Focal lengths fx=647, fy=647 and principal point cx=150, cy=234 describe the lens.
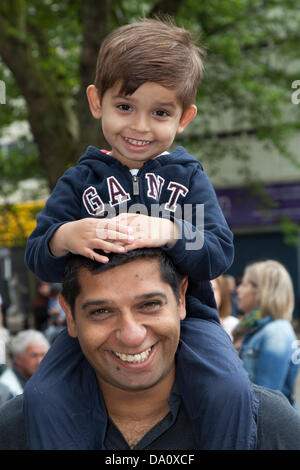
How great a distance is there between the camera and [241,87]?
1248 cm

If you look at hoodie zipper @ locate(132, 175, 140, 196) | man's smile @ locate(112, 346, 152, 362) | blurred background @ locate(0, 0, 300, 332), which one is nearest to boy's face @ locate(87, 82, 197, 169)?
hoodie zipper @ locate(132, 175, 140, 196)

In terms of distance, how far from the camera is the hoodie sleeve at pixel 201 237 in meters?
2.02

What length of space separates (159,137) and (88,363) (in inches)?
32.5

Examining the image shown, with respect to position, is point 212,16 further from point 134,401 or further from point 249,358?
point 134,401

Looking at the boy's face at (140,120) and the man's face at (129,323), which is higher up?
the boy's face at (140,120)

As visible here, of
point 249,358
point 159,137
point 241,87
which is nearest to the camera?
point 159,137

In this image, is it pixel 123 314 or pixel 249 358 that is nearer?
pixel 123 314

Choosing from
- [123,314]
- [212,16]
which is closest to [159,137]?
[123,314]

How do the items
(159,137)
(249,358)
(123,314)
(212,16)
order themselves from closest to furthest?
(123,314), (159,137), (249,358), (212,16)

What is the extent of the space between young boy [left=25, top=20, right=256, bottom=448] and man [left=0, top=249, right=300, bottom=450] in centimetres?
6

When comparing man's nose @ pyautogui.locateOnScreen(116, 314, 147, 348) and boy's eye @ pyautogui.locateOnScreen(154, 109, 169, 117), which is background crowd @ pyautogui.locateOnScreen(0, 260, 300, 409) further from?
man's nose @ pyautogui.locateOnScreen(116, 314, 147, 348)

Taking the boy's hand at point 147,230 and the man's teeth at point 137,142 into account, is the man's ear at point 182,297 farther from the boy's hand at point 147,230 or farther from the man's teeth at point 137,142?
the man's teeth at point 137,142

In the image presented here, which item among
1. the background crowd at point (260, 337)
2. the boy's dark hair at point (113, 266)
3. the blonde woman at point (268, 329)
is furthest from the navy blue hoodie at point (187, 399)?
the blonde woman at point (268, 329)

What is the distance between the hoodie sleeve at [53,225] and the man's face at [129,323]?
14 cm
